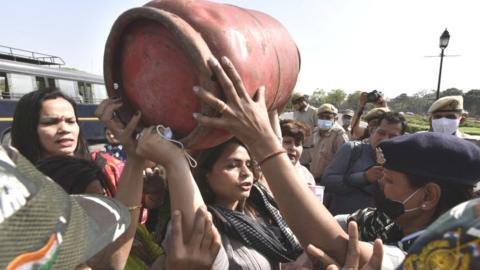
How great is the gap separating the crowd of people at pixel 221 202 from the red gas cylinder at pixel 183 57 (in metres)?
0.05

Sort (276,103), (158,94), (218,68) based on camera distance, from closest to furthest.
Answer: (218,68) < (158,94) < (276,103)

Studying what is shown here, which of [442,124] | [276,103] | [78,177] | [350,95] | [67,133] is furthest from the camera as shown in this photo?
[350,95]

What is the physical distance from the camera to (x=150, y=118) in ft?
4.58

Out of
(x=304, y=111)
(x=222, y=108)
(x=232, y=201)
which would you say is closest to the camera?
(x=222, y=108)

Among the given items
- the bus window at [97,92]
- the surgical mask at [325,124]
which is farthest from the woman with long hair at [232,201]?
the bus window at [97,92]

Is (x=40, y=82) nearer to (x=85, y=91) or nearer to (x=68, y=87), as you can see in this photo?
(x=68, y=87)

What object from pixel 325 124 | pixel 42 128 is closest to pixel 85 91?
pixel 325 124

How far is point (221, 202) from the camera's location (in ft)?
7.15

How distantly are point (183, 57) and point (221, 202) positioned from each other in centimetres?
114

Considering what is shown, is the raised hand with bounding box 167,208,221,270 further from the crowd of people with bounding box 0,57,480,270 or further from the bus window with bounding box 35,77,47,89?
the bus window with bounding box 35,77,47,89

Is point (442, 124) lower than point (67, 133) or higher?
lower

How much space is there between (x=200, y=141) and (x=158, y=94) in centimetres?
22

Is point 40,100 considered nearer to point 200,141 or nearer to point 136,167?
point 136,167

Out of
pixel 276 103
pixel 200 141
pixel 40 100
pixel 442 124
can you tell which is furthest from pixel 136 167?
pixel 442 124
